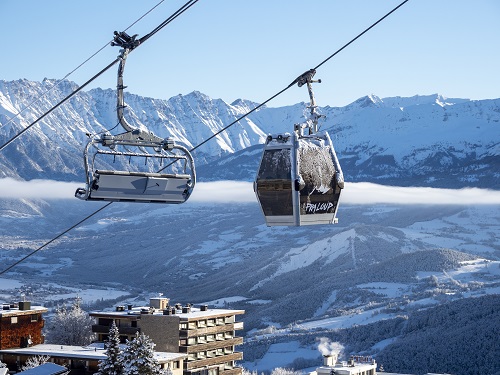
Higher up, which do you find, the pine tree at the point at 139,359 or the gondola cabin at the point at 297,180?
the gondola cabin at the point at 297,180

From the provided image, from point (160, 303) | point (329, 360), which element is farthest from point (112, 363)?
point (329, 360)

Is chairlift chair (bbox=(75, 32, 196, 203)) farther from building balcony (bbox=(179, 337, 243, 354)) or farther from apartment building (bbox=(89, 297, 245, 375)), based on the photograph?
building balcony (bbox=(179, 337, 243, 354))

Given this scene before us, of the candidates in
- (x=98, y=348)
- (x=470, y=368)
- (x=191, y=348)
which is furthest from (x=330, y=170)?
(x=470, y=368)

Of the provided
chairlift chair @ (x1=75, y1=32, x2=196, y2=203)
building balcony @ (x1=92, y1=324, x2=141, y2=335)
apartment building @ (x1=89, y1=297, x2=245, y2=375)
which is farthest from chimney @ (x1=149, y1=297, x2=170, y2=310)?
chairlift chair @ (x1=75, y1=32, x2=196, y2=203)

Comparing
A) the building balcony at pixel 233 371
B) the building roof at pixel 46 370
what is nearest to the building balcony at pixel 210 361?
the building balcony at pixel 233 371

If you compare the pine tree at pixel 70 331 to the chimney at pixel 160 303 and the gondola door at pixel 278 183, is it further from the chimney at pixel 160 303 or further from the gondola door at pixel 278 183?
the gondola door at pixel 278 183

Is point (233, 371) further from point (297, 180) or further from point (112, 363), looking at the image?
point (297, 180)
